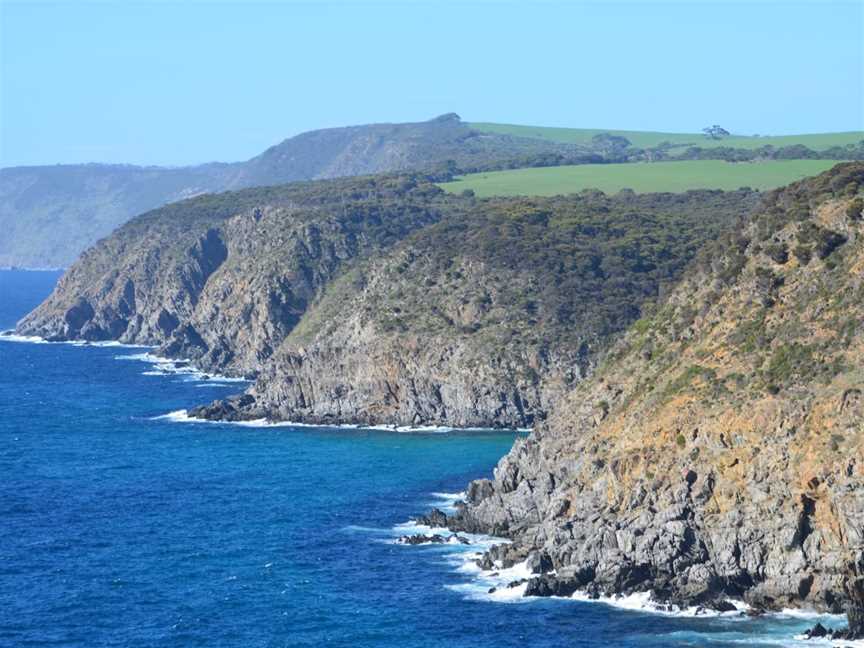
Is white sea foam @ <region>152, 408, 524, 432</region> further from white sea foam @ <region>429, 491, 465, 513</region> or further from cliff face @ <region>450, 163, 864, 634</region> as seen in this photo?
cliff face @ <region>450, 163, 864, 634</region>

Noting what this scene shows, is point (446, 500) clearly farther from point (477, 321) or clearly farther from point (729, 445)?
point (477, 321)

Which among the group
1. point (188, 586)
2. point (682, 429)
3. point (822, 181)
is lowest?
point (188, 586)

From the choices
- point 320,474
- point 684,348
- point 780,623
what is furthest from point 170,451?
point 780,623

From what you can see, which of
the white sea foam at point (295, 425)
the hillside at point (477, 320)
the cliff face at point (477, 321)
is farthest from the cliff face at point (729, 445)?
the hillside at point (477, 320)

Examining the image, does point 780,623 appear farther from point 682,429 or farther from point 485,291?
point 485,291

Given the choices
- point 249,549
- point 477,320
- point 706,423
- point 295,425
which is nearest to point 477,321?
point 477,320
